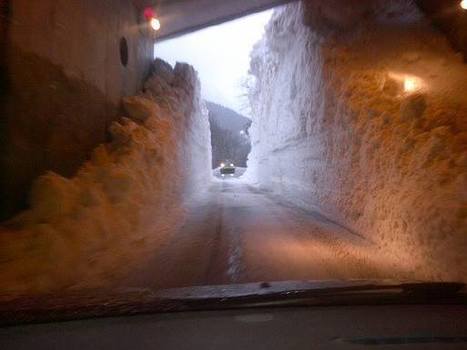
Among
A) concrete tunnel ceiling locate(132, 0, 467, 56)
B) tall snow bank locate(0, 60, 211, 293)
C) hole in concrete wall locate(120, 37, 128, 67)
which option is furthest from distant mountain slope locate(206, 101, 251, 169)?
hole in concrete wall locate(120, 37, 128, 67)

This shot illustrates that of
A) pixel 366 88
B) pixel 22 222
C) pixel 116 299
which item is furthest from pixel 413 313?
pixel 366 88

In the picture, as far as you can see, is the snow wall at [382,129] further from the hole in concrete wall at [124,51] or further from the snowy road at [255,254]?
the hole in concrete wall at [124,51]

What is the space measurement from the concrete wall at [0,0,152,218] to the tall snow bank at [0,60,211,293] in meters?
0.38

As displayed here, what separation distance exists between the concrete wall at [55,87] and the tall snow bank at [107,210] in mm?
378

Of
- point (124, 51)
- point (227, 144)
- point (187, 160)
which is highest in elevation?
point (227, 144)

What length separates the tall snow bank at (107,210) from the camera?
18.2 ft

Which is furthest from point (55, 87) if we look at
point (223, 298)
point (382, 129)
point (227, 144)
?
point (227, 144)

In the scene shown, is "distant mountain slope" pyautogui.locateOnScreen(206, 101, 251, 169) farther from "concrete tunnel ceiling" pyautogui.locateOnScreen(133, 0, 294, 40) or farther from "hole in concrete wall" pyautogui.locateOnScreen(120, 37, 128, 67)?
"hole in concrete wall" pyautogui.locateOnScreen(120, 37, 128, 67)

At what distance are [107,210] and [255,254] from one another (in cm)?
272

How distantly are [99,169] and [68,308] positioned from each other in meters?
5.40

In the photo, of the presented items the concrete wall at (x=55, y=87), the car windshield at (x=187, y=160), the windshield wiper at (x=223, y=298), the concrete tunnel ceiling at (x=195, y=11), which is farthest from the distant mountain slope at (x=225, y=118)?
the windshield wiper at (x=223, y=298)

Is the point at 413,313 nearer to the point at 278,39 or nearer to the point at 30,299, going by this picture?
the point at 30,299

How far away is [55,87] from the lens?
24.7 feet

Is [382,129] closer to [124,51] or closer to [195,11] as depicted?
[124,51]
